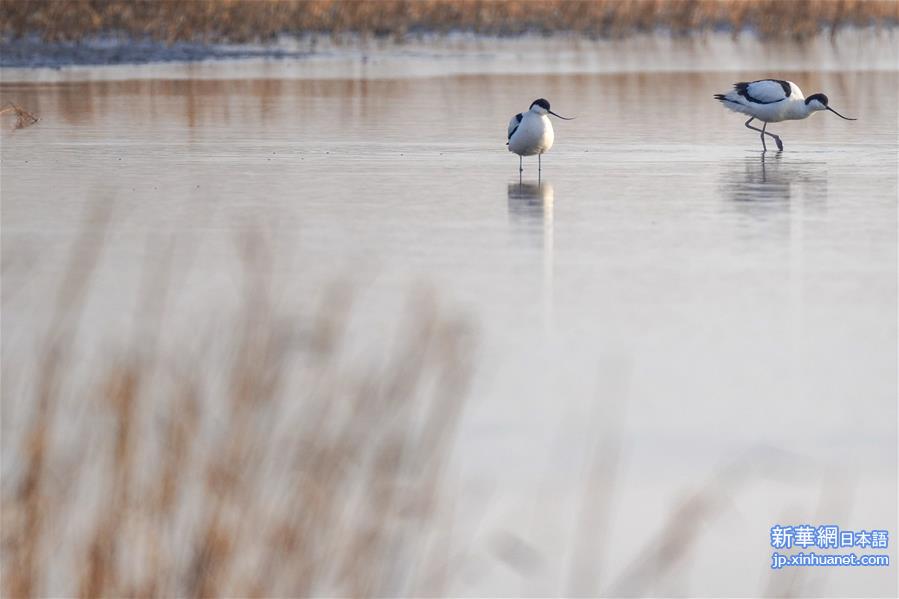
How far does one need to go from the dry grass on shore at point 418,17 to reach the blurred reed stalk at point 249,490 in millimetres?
28900

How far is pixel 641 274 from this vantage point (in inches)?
Answer: 325

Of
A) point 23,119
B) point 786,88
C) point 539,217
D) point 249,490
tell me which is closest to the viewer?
point 249,490

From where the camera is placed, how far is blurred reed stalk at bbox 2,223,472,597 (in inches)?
132

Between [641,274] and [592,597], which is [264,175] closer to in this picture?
[641,274]

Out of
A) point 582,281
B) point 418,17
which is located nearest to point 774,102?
point 582,281

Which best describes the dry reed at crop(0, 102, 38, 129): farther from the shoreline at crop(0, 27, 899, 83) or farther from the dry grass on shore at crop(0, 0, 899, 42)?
the dry grass on shore at crop(0, 0, 899, 42)

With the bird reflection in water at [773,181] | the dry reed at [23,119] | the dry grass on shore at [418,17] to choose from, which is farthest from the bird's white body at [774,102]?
the dry grass on shore at [418,17]

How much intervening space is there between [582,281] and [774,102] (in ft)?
30.0

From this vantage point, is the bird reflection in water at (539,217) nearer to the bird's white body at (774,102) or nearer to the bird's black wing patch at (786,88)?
the bird's white body at (774,102)

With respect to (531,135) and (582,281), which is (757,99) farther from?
(582,281)

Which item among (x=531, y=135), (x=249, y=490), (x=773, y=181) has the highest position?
(x=249, y=490)

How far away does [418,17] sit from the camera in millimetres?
41156

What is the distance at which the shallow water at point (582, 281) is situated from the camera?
187 inches

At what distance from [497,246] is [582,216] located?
1.47 meters
